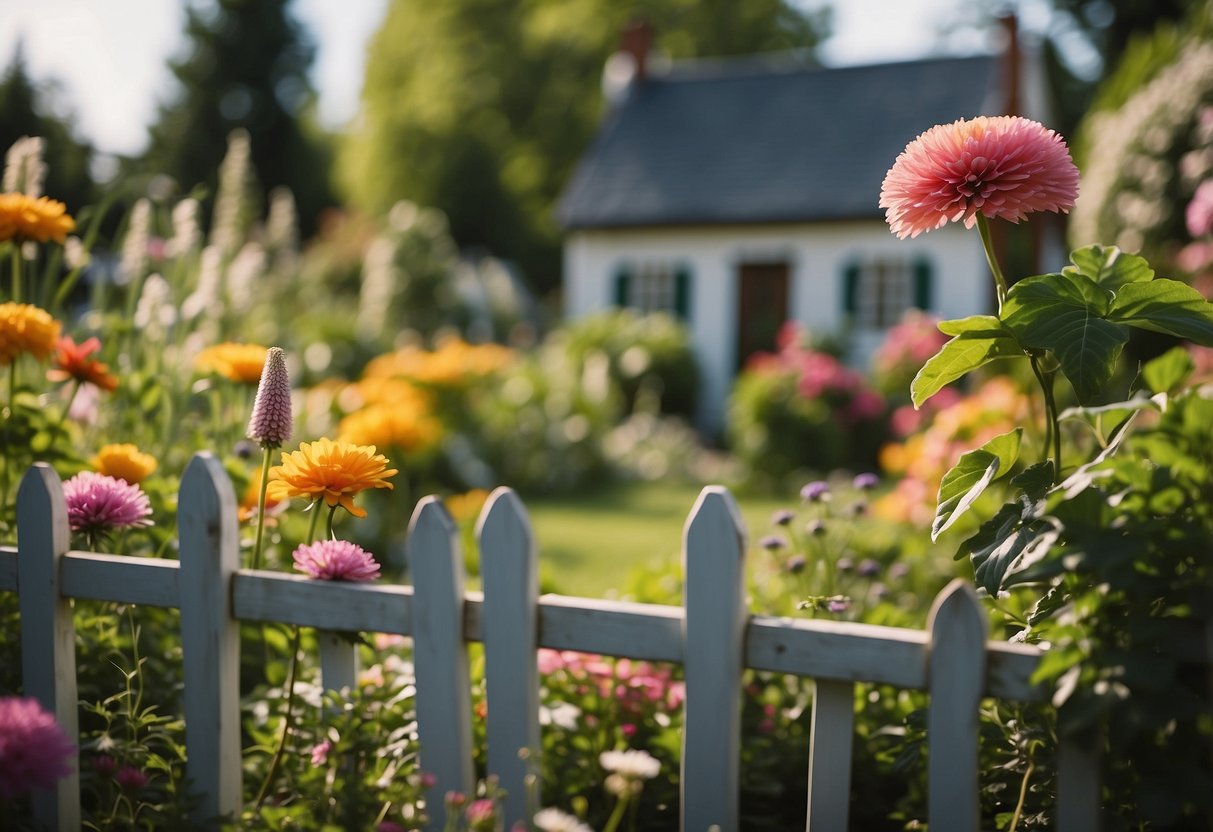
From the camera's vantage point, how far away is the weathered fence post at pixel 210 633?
1690mm

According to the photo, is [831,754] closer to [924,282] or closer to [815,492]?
[815,492]

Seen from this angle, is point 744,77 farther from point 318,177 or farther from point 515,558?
point 318,177

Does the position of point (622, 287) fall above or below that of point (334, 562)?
above

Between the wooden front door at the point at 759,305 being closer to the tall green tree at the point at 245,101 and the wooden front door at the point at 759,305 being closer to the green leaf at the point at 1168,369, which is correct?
the green leaf at the point at 1168,369

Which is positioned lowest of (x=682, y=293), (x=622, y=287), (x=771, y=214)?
(x=682, y=293)

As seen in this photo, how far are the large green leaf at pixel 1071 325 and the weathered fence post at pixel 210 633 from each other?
1276 millimetres

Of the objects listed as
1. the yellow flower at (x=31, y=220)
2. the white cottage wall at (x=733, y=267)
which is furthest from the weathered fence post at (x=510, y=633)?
the white cottage wall at (x=733, y=267)

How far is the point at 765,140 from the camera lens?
14734 millimetres

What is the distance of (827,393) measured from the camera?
9.07 metres

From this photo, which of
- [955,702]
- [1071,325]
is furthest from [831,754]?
[1071,325]

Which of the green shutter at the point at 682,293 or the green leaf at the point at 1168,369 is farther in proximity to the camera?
the green shutter at the point at 682,293

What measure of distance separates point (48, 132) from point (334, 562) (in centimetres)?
535

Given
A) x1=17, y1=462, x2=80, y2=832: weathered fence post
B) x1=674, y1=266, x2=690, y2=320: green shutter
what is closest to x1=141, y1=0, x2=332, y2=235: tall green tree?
x1=674, y1=266, x2=690, y2=320: green shutter

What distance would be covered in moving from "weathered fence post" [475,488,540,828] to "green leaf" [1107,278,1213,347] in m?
0.96
